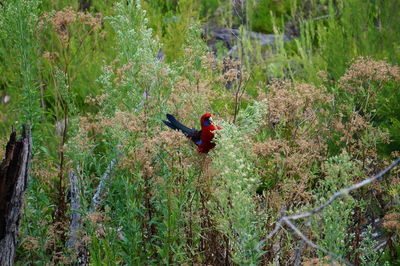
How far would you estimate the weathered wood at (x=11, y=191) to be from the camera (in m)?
3.06

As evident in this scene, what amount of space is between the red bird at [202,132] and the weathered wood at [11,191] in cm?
77

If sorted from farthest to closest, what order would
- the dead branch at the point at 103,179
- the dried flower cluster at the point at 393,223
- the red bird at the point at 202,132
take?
the dead branch at the point at 103,179 → the dried flower cluster at the point at 393,223 → the red bird at the point at 202,132

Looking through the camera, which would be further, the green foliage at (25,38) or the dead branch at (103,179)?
the green foliage at (25,38)

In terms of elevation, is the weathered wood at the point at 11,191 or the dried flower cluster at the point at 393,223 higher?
the weathered wood at the point at 11,191

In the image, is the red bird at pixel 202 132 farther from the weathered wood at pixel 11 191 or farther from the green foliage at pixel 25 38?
the green foliage at pixel 25 38

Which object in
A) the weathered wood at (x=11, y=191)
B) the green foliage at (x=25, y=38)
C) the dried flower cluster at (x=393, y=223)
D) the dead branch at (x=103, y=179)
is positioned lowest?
the dried flower cluster at (x=393, y=223)

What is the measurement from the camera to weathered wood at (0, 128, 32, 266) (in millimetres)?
3064

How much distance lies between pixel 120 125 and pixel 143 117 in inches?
5.8

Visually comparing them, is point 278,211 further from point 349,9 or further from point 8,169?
point 349,9

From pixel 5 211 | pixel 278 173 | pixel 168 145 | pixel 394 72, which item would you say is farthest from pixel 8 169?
pixel 394 72

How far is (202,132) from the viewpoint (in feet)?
10.6

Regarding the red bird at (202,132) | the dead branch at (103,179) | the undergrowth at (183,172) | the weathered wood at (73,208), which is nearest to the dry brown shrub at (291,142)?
the undergrowth at (183,172)

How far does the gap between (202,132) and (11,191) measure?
100 centimetres

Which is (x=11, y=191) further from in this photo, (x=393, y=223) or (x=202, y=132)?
(x=393, y=223)
